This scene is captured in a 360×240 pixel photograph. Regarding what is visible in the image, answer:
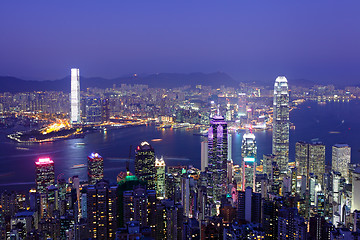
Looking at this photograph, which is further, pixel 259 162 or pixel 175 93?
pixel 175 93

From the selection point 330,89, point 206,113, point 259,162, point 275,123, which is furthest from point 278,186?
point 330,89

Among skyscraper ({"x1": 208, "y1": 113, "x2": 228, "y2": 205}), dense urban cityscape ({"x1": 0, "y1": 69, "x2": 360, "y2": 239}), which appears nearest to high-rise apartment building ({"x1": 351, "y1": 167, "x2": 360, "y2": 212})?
dense urban cityscape ({"x1": 0, "y1": 69, "x2": 360, "y2": 239})

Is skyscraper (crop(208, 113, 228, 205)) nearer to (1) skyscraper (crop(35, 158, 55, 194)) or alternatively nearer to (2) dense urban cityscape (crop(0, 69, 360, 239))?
(2) dense urban cityscape (crop(0, 69, 360, 239))

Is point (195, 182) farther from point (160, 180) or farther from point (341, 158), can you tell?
point (341, 158)

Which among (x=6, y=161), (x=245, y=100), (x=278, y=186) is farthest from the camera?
(x=245, y=100)

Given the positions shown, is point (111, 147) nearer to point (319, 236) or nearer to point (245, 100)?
point (245, 100)

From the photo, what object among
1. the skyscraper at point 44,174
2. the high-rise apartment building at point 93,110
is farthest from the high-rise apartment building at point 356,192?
the high-rise apartment building at point 93,110

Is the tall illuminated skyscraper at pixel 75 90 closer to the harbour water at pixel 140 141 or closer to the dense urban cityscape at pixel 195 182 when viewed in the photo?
the dense urban cityscape at pixel 195 182
